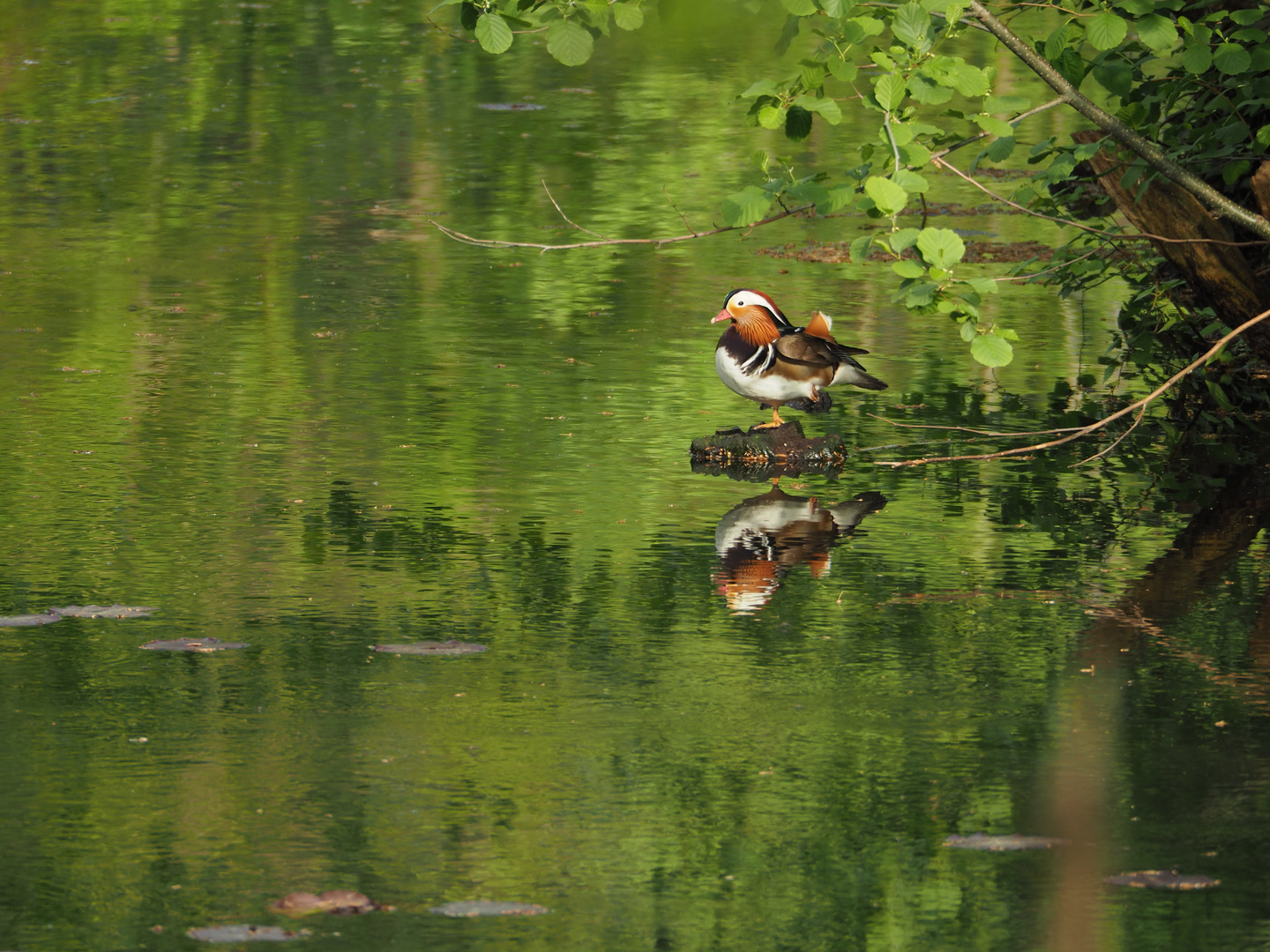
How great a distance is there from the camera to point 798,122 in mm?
7410

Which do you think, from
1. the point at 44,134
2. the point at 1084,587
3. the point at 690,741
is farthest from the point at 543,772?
the point at 44,134

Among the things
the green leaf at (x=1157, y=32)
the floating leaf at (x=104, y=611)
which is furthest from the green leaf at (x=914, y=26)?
the floating leaf at (x=104, y=611)

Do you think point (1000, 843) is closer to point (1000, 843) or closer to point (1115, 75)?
point (1000, 843)

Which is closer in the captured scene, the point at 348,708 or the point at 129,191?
the point at 348,708

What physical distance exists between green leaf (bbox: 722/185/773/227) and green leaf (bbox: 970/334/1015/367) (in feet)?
3.05

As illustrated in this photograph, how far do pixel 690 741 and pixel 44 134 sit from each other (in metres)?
14.6

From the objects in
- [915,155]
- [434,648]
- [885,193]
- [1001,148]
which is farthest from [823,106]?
[434,648]

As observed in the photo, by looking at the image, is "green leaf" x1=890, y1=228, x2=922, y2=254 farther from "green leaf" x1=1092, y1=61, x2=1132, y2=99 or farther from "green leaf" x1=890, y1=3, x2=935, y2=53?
"green leaf" x1=1092, y1=61, x2=1132, y2=99

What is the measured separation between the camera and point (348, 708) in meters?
6.36

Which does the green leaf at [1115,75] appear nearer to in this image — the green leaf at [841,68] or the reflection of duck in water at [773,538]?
the green leaf at [841,68]

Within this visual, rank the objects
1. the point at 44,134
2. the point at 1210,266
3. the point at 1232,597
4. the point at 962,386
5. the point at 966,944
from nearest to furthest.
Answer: the point at 966,944, the point at 1232,597, the point at 1210,266, the point at 962,386, the point at 44,134

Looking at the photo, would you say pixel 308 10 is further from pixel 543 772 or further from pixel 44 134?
pixel 543 772

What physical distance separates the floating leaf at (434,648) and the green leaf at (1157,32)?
119 inches

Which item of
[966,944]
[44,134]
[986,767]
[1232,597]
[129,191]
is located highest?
[44,134]
